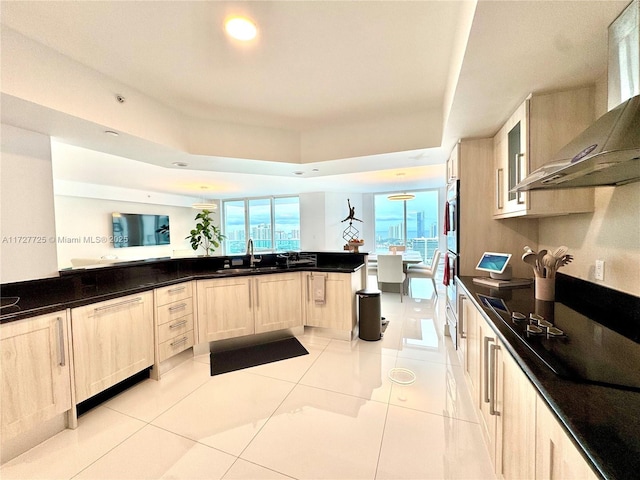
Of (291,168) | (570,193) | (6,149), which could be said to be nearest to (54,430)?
(6,149)

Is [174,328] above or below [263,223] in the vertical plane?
below

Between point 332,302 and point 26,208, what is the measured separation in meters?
2.87

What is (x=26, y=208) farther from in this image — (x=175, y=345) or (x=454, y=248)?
(x=454, y=248)

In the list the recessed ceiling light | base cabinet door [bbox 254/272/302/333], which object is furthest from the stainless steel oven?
the recessed ceiling light

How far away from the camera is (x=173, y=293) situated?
253 centimetres

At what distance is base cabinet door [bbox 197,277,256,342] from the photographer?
2.81 meters

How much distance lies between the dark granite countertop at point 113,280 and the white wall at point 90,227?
4293 millimetres

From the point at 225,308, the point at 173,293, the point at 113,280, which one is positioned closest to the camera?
the point at 113,280

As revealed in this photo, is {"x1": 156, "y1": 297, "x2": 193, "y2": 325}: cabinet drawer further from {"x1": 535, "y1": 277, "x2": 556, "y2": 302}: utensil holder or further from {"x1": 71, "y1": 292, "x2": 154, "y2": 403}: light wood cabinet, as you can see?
{"x1": 535, "y1": 277, "x2": 556, "y2": 302}: utensil holder

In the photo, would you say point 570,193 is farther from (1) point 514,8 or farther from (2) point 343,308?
(2) point 343,308

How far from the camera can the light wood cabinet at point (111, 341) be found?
5.93 ft

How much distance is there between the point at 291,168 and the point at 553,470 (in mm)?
3291

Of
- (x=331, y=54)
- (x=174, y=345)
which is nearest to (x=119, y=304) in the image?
(x=174, y=345)

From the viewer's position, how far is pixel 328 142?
3082 millimetres
